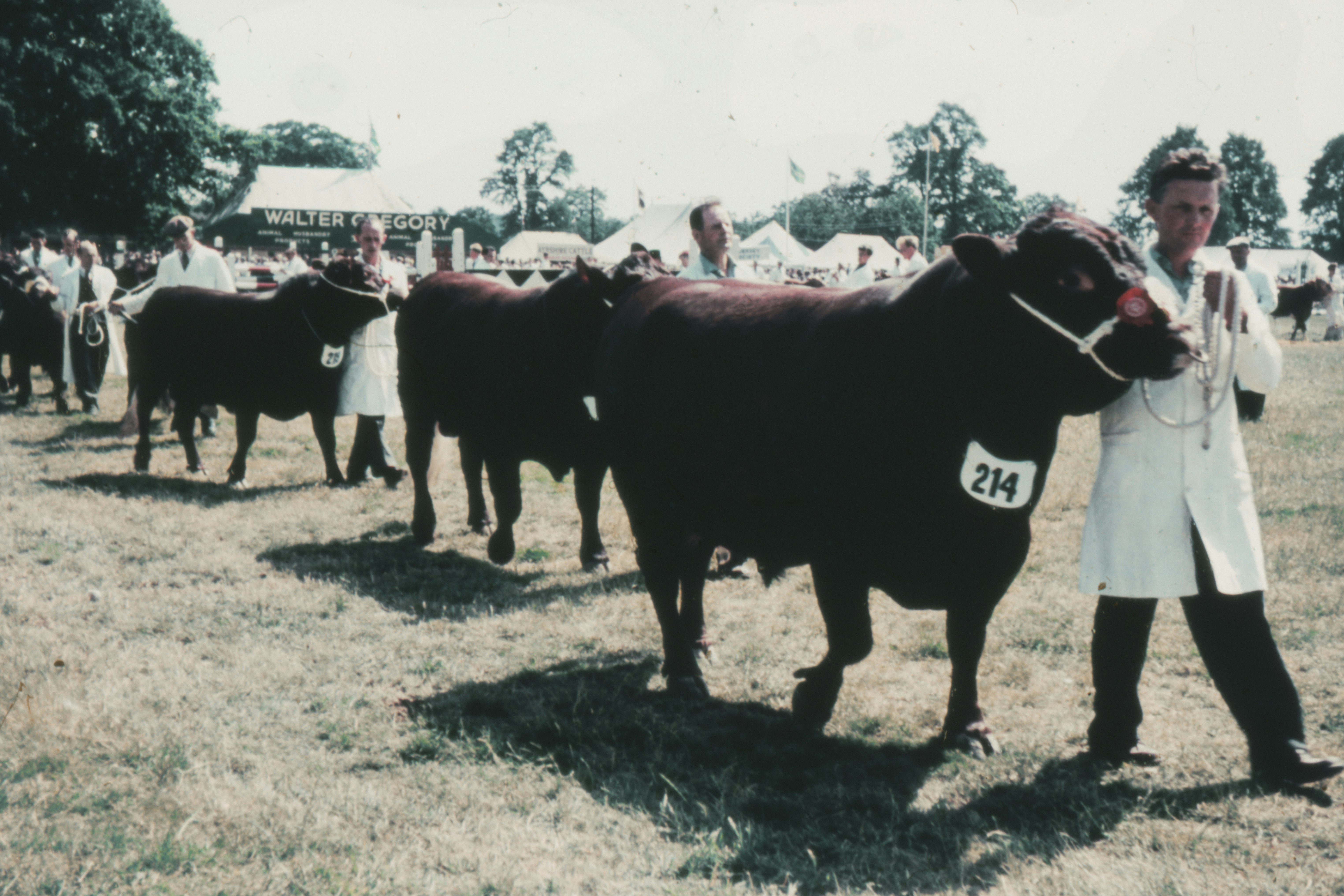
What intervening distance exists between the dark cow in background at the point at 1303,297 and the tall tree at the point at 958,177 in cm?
4414

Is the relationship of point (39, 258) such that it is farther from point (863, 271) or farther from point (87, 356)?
point (863, 271)

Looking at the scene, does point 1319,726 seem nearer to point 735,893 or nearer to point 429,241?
point 735,893

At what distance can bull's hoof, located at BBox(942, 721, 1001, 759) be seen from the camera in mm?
3559

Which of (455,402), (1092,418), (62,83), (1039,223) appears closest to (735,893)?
(1039,223)

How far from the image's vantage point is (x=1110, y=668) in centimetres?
347

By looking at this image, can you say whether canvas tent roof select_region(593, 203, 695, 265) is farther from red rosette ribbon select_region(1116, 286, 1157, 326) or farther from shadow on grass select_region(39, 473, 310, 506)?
red rosette ribbon select_region(1116, 286, 1157, 326)

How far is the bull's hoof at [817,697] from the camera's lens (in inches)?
149

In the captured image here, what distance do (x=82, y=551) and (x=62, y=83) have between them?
3664cm

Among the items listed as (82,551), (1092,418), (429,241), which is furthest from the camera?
(429,241)

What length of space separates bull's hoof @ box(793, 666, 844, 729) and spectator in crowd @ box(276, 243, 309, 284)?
17505 millimetres

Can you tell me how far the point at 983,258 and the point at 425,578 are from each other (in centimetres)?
410

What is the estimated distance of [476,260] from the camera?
23734 millimetres

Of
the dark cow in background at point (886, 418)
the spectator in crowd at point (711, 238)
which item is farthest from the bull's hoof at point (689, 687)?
the spectator in crowd at point (711, 238)

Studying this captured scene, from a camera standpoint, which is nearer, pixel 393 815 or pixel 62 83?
pixel 393 815
